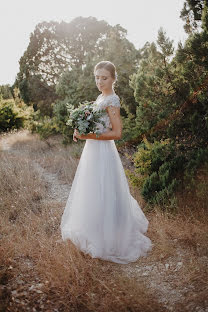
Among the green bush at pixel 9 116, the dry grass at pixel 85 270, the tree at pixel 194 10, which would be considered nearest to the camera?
the dry grass at pixel 85 270

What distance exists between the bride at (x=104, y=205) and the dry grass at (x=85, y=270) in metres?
0.14

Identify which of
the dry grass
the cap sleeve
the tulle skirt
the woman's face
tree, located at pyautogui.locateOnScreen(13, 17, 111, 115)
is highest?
tree, located at pyautogui.locateOnScreen(13, 17, 111, 115)

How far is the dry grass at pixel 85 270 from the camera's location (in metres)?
2.53

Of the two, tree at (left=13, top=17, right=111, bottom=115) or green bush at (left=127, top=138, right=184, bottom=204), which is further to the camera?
tree at (left=13, top=17, right=111, bottom=115)

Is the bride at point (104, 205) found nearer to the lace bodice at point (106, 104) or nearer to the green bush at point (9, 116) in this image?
the lace bodice at point (106, 104)

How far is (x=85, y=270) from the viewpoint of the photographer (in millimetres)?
2965

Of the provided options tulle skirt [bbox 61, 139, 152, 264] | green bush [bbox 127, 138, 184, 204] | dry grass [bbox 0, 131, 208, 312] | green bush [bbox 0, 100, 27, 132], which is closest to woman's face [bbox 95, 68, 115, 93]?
tulle skirt [bbox 61, 139, 152, 264]

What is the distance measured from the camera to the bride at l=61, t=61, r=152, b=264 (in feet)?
10.6

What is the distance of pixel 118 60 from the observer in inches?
382

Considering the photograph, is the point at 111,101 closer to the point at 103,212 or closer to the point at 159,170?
the point at 103,212

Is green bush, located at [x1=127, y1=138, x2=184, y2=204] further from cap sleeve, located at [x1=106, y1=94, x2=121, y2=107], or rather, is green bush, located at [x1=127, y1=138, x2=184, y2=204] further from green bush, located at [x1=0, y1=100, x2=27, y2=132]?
green bush, located at [x1=0, y1=100, x2=27, y2=132]

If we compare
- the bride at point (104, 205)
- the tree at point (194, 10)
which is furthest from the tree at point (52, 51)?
the bride at point (104, 205)

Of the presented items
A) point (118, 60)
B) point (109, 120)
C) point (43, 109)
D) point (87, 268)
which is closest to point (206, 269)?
point (87, 268)

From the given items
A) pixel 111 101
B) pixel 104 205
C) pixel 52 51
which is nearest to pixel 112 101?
pixel 111 101
